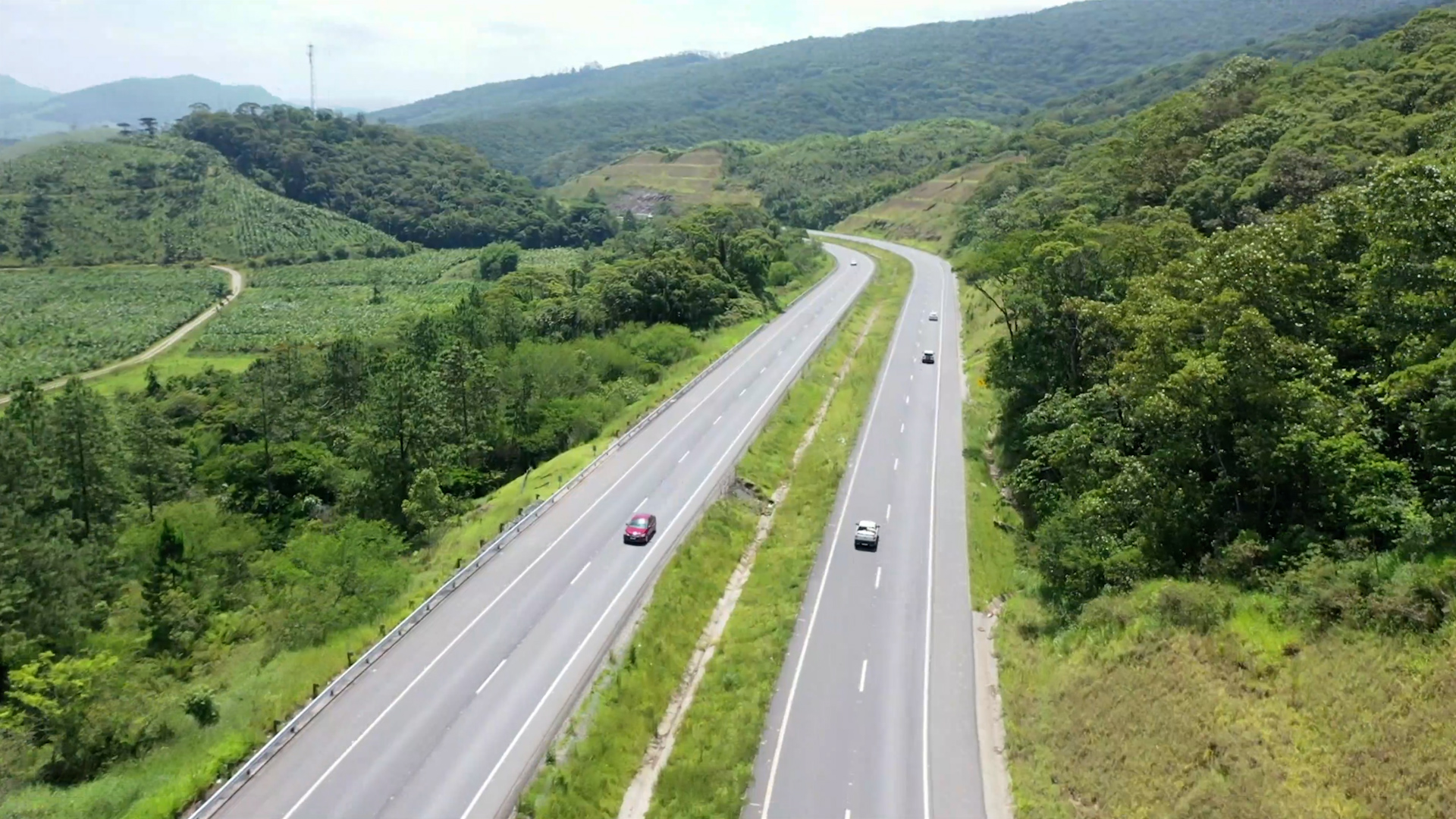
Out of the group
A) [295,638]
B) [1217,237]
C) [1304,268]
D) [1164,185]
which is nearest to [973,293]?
[1164,185]

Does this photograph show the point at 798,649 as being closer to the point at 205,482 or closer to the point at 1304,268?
the point at 1304,268

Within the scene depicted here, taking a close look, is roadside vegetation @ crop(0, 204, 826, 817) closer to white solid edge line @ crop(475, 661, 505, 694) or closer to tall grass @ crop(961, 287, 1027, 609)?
white solid edge line @ crop(475, 661, 505, 694)

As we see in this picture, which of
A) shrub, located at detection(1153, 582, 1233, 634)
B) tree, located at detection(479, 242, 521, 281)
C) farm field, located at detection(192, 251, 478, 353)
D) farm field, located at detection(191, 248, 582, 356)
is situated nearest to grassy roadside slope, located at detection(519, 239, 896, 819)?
shrub, located at detection(1153, 582, 1233, 634)

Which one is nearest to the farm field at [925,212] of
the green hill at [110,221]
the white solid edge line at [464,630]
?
the white solid edge line at [464,630]

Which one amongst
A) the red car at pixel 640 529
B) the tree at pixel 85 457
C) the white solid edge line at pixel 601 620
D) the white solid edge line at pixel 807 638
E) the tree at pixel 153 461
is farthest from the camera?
the tree at pixel 153 461

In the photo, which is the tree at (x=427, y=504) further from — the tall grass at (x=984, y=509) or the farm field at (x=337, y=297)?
the farm field at (x=337, y=297)
